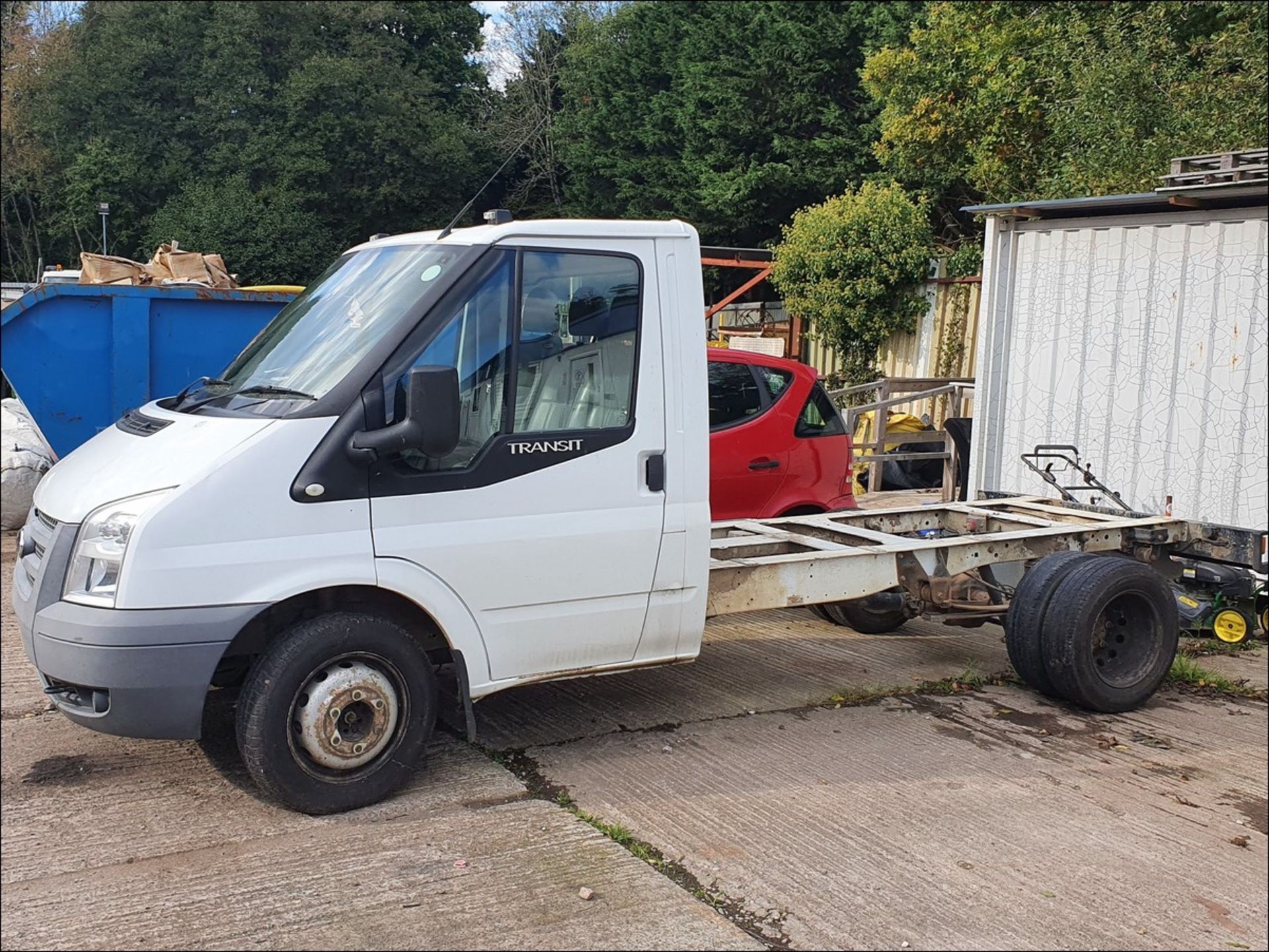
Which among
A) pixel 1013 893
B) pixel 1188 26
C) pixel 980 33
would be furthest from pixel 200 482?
pixel 980 33

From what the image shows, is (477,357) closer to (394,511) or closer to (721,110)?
(394,511)

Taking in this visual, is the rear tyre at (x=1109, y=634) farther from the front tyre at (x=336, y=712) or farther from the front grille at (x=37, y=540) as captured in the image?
the front grille at (x=37, y=540)

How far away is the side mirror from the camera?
447cm

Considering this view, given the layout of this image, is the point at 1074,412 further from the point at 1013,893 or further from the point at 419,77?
the point at 419,77

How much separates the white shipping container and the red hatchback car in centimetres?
178

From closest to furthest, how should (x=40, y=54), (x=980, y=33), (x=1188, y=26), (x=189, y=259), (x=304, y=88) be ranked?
(x=189, y=259), (x=1188, y=26), (x=980, y=33), (x=304, y=88), (x=40, y=54)

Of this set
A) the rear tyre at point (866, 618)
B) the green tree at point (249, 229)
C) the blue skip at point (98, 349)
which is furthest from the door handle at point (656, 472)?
the green tree at point (249, 229)

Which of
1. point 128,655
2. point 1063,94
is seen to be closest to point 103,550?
point 128,655

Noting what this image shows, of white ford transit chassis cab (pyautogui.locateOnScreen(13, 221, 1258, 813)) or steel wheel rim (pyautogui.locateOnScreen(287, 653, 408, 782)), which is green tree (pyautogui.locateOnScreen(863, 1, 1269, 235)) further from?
steel wheel rim (pyautogui.locateOnScreen(287, 653, 408, 782))

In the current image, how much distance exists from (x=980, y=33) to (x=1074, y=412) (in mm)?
10295

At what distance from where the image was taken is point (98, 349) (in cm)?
930

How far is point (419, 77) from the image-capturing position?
34.5 meters

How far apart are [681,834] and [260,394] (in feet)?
7.96

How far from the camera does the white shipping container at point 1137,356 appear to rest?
797cm
